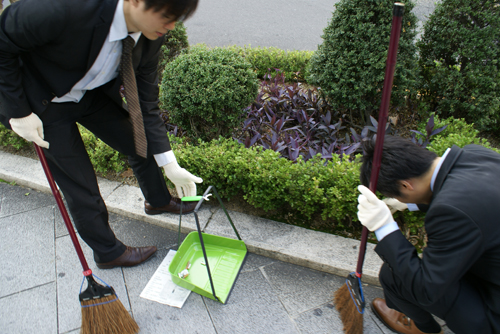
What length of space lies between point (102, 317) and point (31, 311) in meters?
0.68

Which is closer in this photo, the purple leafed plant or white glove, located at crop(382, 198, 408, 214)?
white glove, located at crop(382, 198, 408, 214)

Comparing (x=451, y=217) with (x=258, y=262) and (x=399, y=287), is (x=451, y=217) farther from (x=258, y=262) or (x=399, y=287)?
(x=258, y=262)

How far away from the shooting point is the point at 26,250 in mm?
2750

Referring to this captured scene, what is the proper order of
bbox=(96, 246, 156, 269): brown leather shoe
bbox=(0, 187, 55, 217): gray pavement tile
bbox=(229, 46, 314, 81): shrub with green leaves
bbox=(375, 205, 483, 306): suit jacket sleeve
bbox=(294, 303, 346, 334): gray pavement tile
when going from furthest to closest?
bbox=(229, 46, 314, 81): shrub with green leaves → bbox=(0, 187, 55, 217): gray pavement tile → bbox=(96, 246, 156, 269): brown leather shoe → bbox=(294, 303, 346, 334): gray pavement tile → bbox=(375, 205, 483, 306): suit jacket sleeve

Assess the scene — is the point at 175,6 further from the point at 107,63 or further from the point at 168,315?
the point at 168,315

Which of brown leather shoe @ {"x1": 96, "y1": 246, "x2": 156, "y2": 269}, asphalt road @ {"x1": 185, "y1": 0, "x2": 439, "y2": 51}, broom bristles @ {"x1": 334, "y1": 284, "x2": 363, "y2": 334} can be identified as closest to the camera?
broom bristles @ {"x1": 334, "y1": 284, "x2": 363, "y2": 334}

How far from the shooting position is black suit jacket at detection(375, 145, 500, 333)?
137cm

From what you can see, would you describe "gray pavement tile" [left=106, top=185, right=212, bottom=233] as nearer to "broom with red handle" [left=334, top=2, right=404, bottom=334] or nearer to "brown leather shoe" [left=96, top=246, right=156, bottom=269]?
"brown leather shoe" [left=96, top=246, right=156, bottom=269]

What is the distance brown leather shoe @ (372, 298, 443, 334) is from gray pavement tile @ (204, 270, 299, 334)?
57 centimetres

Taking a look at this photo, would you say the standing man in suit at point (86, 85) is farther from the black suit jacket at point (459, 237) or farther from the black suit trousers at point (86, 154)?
the black suit jacket at point (459, 237)

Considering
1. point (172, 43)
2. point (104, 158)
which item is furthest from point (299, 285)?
point (172, 43)

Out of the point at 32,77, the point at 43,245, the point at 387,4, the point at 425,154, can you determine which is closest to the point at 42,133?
the point at 32,77

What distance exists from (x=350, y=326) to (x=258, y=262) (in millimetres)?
829

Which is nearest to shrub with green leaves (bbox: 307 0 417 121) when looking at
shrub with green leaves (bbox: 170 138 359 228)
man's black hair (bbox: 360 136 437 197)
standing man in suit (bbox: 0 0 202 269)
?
shrub with green leaves (bbox: 170 138 359 228)
